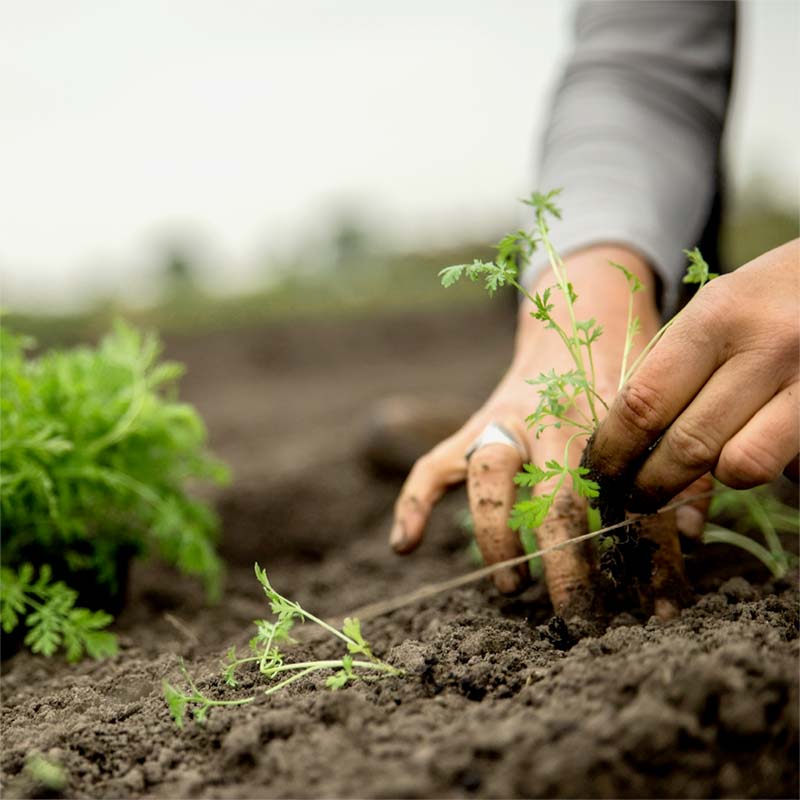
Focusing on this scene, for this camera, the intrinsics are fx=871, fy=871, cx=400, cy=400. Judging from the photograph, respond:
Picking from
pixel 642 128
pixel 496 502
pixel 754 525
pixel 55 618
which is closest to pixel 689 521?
pixel 496 502

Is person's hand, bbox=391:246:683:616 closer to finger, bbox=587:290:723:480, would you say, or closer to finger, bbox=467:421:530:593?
finger, bbox=467:421:530:593

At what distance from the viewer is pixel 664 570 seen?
1.97m

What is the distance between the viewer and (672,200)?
2740mm

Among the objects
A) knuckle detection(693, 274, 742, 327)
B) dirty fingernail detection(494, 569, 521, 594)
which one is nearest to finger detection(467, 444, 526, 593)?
Answer: dirty fingernail detection(494, 569, 521, 594)

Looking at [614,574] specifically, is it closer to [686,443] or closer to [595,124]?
[686,443]

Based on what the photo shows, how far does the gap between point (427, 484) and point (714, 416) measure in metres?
0.90

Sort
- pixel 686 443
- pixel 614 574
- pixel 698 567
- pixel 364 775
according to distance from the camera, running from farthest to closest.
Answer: pixel 698 567
pixel 614 574
pixel 686 443
pixel 364 775

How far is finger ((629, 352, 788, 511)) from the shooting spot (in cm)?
164

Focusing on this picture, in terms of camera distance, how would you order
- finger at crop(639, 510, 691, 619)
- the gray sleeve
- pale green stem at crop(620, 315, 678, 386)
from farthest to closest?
the gray sleeve → finger at crop(639, 510, 691, 619) → pale green stem at crop(620, 315, 678, 386)

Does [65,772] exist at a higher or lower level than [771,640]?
lower

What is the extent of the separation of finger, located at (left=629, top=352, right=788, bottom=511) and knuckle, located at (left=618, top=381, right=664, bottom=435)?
0.12 feet

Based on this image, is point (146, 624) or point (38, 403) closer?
point (38, 403)

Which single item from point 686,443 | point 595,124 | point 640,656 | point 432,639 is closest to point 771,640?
point 640,656

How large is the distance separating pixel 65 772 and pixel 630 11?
292 centimetres
